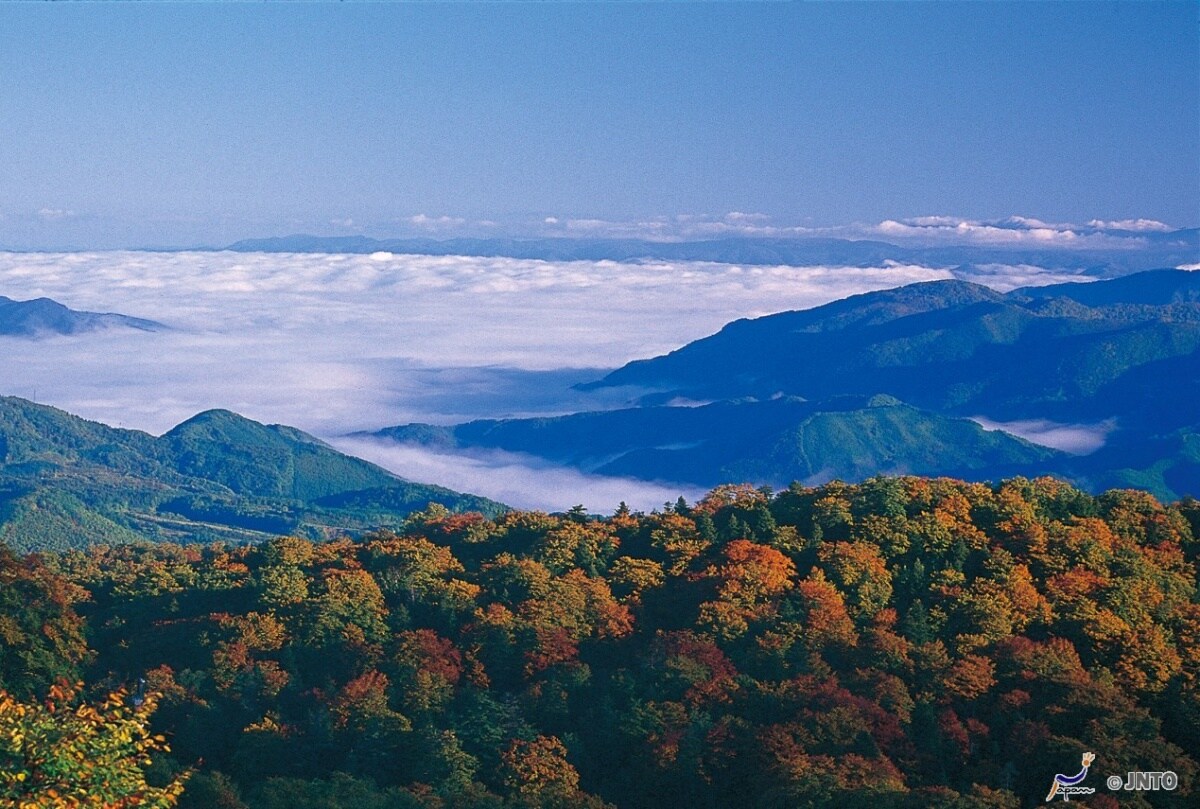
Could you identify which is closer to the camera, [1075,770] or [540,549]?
[1075,770]

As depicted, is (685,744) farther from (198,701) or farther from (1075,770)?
(198,701)

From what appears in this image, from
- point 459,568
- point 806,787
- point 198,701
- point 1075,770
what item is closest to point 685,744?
point 806,787

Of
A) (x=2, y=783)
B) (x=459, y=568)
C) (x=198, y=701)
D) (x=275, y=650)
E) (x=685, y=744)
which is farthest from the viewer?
(x=459, y=568)

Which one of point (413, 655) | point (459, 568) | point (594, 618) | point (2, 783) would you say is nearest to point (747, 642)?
point (594, 618)

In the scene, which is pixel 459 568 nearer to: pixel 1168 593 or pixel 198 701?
pixel 198 701

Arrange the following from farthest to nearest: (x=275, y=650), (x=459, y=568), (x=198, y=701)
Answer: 1. (x=459, y=568)
2. (x=275, y=650)
3. (x=198, y=701)

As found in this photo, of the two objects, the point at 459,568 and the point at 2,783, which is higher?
the point at 2,783

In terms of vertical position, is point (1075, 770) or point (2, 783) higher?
point (2, 783)
